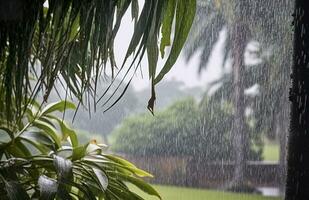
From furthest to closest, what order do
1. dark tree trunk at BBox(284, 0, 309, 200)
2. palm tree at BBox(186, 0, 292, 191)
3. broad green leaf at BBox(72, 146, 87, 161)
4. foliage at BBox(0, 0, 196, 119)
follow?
1. palm tree at BBox(186, 0, 292, 191)
2. broad green leaf at BBox(72, 146, 87, 161)
3. dark tree trunk at BBox(284, 0, 309, 200)
4. foliage at BBox(0, 0, 196, 119)

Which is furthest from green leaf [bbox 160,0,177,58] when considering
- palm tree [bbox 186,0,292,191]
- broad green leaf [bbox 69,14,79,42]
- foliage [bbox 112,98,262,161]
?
foliage [bbox 112,98,262,161]

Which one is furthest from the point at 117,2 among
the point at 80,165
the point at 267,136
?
the point at 267,136

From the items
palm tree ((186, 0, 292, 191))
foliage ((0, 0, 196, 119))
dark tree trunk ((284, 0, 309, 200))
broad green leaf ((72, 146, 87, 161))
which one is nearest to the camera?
foliage ((0, 0, 196, 119))

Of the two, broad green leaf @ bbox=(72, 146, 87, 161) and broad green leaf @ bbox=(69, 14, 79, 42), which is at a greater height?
broad green leaf @ bbox=(69, 14, 79, 42)

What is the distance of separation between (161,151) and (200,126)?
14 centimetres

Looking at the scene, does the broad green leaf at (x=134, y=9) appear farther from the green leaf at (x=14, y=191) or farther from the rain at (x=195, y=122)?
the green leaf at (x=14, y=191)

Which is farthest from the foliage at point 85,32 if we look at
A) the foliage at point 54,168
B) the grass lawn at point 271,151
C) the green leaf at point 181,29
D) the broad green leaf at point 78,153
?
the grass lawn at point 271,151

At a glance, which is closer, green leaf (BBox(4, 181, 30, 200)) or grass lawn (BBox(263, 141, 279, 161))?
green leaf (BBox(4, 181, 30, 200))

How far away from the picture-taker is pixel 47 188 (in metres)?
0.88

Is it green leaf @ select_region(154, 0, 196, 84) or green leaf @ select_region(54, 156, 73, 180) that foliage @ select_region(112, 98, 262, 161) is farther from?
green leaf @ select_region(154, 0, 196, 84)

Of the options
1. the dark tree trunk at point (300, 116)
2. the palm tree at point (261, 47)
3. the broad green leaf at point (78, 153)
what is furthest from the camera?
the palm tree at point (261, 47)

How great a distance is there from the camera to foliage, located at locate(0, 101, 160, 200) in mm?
908

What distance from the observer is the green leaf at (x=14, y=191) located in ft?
2.81

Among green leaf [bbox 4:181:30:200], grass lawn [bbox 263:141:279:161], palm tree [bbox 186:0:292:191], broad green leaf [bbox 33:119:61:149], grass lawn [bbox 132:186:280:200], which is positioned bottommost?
grass lawn [bbox 132:186:280:200]
